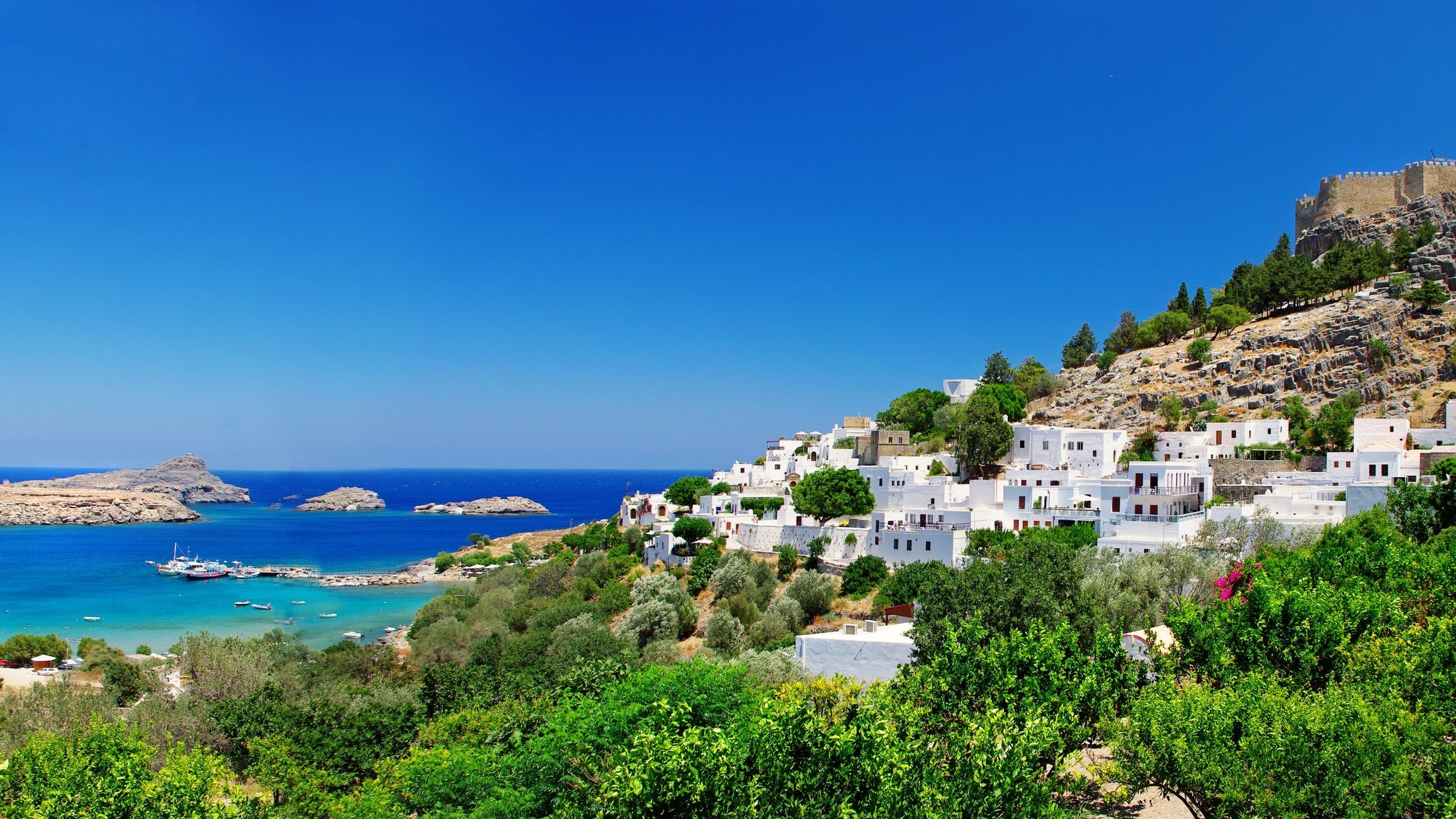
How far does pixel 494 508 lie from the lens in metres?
166

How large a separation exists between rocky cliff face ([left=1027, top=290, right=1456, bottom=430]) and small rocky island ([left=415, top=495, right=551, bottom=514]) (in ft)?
380

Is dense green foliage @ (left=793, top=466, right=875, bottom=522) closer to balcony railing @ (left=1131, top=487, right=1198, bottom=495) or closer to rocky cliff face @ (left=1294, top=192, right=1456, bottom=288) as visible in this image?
balcony railing @ (left=1131, top=487, right=1198, bottom=495)

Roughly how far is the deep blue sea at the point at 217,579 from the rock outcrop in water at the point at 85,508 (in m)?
4.42

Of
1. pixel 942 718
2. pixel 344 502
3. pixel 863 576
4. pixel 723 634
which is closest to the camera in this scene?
pixel 942 718

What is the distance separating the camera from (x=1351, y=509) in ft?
107

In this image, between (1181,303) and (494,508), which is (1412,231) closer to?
(1181,303)

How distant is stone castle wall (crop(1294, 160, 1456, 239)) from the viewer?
74.0m

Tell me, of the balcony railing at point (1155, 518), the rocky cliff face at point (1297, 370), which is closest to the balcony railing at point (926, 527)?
the balcony railing at point (1155, 518)

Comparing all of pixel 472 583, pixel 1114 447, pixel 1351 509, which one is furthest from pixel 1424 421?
pixel 472 583

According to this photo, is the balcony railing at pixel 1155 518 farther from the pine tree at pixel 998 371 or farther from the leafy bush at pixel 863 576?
the pine tree at pixel 998 371

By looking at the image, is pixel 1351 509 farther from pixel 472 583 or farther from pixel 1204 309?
pixel 472 583

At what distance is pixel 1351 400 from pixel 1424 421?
4.85 metres

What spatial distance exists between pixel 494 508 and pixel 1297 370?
137 meters

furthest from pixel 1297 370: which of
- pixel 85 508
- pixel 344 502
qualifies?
pixel 344 502
